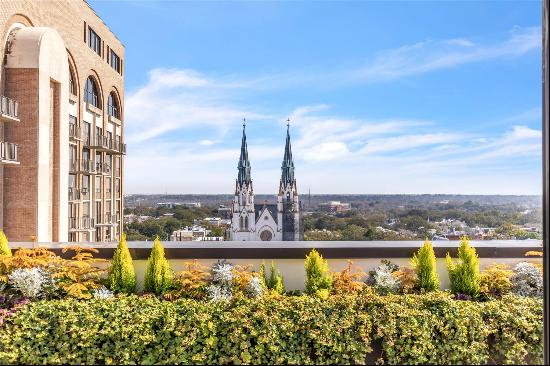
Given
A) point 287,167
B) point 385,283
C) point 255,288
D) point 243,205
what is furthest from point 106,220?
point 243,205

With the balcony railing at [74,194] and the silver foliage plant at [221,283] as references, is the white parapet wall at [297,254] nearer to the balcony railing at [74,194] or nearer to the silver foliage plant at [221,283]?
the silver foliage plant at [221,283]

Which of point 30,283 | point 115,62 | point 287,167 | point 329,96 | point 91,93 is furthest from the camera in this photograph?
point 329,96

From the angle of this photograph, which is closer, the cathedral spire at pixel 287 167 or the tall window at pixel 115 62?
the tall window at pixel 115 62

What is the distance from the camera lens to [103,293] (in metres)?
4.47

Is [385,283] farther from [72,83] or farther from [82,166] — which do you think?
[82,166]

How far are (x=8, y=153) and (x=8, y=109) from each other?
3.64 feet

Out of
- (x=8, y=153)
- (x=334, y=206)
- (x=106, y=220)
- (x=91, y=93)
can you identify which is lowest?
(x=106, y=220)

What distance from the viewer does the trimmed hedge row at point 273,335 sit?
3.67 m

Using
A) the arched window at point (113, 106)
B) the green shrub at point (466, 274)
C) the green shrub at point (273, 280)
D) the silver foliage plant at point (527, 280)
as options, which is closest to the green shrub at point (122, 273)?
the green shrub at point (273, 280)

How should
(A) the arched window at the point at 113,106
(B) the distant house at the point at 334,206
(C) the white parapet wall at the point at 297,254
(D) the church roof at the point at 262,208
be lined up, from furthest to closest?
1. (D) the church roof at the point at 262,208
2. (B) the distant house at the point at 334,206
3. (A) the arched window at the point at 113,106
4. (C) the white parapet wall at the point at 297,254

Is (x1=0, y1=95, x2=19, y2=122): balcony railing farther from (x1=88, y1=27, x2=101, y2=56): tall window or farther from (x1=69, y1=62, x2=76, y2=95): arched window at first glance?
(x1=88, y1=27, x2=101, y2=56): tall window

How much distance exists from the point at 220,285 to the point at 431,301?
2360 millimetres

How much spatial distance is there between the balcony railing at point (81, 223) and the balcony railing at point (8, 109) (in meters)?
8.14

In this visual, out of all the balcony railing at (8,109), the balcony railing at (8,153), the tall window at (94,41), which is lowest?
the balcony railing at (8,153)
